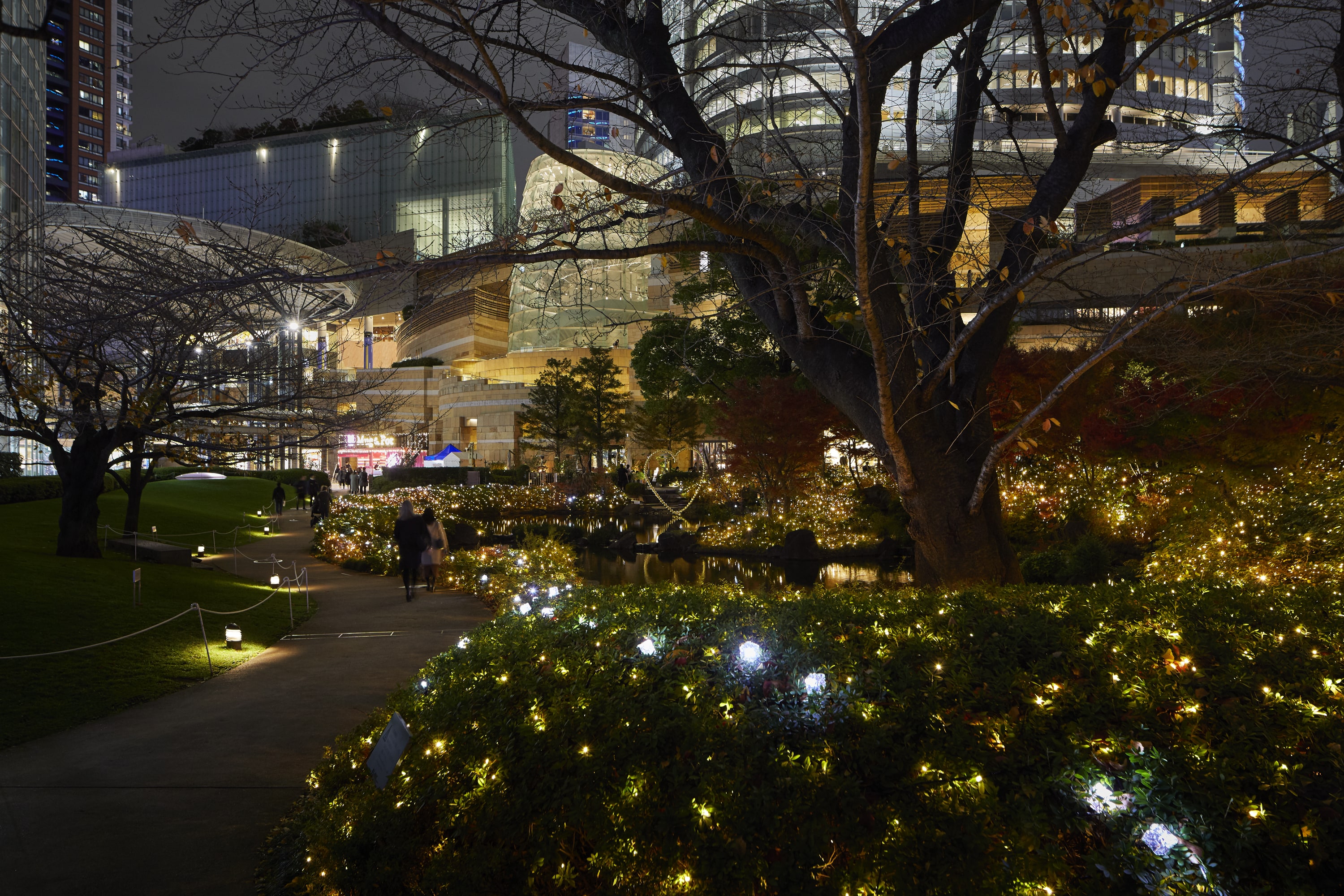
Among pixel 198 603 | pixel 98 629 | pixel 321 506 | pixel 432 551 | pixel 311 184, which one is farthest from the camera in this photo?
pixel 311 184

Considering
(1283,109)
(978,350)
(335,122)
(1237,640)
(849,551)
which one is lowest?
(849,551)

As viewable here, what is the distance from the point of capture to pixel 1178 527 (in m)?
13.7

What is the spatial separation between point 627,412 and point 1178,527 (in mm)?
37249

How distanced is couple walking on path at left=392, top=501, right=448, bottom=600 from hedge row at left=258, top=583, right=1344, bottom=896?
9.43 meters

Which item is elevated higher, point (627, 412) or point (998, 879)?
point (627, 412)

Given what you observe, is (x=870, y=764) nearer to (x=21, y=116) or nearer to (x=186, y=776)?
(x=186, y=776)

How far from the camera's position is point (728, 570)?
21.2m

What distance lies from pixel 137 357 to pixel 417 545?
5.22 meters

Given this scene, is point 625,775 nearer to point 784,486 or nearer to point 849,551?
point 849,551

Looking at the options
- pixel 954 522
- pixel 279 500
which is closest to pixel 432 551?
pixel 954 522

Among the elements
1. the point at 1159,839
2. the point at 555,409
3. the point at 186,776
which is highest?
the point at 555,409

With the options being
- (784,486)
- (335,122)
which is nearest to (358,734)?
(335,122)

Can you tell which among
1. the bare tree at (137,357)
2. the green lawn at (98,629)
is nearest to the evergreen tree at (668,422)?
the bare tree at (137,357)

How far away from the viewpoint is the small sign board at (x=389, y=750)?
429cm
